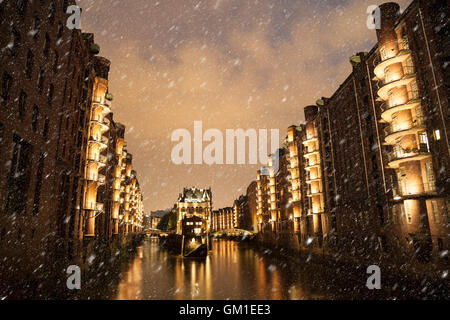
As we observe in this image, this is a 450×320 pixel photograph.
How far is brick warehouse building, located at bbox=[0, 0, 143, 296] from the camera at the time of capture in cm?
1730

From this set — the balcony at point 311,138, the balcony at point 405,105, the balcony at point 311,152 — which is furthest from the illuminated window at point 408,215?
the balcony at point 311,138

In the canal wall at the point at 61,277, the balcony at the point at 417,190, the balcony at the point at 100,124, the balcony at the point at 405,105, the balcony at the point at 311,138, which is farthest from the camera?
the balcony at the point at 311,138

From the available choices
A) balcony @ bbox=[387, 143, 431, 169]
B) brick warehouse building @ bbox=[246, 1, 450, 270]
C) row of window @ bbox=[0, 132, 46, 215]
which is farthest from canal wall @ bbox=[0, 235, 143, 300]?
balcony @ bbox=[387, 143, 431, 169]

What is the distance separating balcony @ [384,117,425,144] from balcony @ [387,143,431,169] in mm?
1357

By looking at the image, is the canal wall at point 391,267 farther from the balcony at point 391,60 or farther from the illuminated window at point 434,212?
the balcony at point 391,60

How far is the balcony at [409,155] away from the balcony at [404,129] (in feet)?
4.45

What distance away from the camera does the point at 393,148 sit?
2648cm

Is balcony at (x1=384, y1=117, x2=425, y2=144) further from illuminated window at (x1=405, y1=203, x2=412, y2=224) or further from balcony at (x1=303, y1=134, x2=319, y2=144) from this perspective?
balcony at (x1=303, y1=134, x2=319, y2=144)

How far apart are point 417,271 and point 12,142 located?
31.7 meters

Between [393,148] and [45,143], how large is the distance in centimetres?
3059

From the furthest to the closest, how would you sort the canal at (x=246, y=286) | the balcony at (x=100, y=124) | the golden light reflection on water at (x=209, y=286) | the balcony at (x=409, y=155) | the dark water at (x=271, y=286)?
the balcony at (x=100, y=124) → the balcony at (x=409, y=155) → the golden light reflection on water at (x=209, y=286) → the canal at (x=246, y=286) → the dark water at (x=271, y=286)

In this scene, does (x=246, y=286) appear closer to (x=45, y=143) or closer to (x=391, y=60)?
(x=45, y=143)

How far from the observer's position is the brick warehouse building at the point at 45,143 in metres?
17.3

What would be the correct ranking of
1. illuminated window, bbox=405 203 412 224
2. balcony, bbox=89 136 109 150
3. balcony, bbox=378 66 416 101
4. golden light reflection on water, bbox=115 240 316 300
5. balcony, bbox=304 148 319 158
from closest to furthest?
1. golden light reflection on water, bbox=115 240 316 300
2. balcony, bbox=378 66 416 101
3. illuminated window, bbox=405 203 412 224
4. balcony, bbox=89 136 109 150
5. balcony, bbox=304 148 319 158
